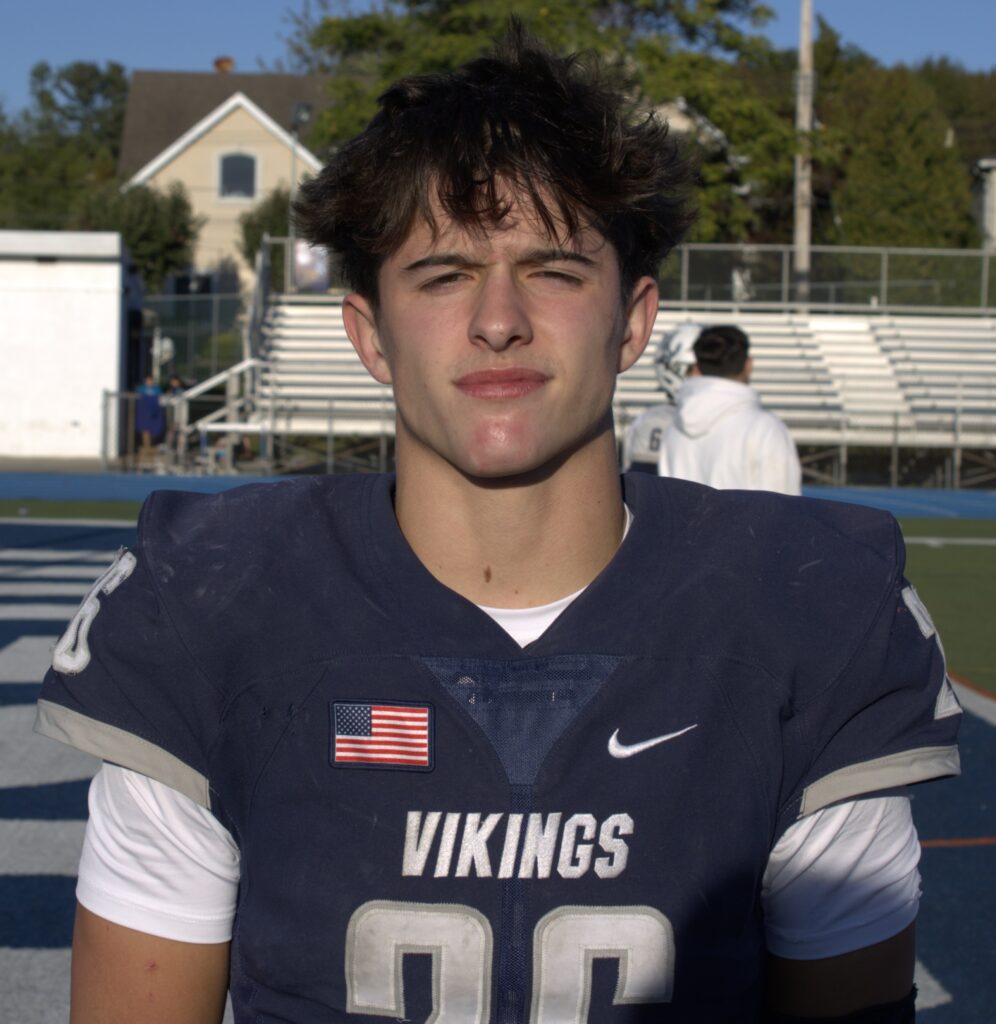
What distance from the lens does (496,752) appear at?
1662 mm

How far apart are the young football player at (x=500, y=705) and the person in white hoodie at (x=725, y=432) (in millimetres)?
3174

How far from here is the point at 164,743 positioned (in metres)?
1.68

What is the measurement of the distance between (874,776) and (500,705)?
0.44 meters

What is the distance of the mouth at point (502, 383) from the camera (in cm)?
179

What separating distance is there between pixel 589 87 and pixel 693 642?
31.0 inches

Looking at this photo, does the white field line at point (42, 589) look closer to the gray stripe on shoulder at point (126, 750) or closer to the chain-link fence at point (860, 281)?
the gray stripe on shoulder at point (126, 750)

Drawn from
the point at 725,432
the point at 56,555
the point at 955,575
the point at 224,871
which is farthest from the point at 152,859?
the point at 955,575

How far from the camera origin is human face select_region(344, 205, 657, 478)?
179 cm

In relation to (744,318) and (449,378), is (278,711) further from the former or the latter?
(744,318)

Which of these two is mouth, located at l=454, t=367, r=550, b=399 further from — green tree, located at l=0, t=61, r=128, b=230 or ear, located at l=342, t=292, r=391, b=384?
green tree, located at l=0, t=61, r=128, b=230

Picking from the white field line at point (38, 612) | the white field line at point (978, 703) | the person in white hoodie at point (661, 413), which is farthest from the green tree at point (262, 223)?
the white field line at point (978, 703)

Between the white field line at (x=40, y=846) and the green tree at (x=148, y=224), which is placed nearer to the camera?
the white field line at (x=40, y=846)

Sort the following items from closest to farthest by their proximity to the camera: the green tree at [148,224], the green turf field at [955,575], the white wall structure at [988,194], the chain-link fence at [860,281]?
the green turf field at [955,575]
the chain-link fence at [860,281]
the green tree at [148,224]
the white wall structure at [988,194]

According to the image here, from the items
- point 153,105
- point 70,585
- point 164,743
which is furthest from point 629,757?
point 153,105
